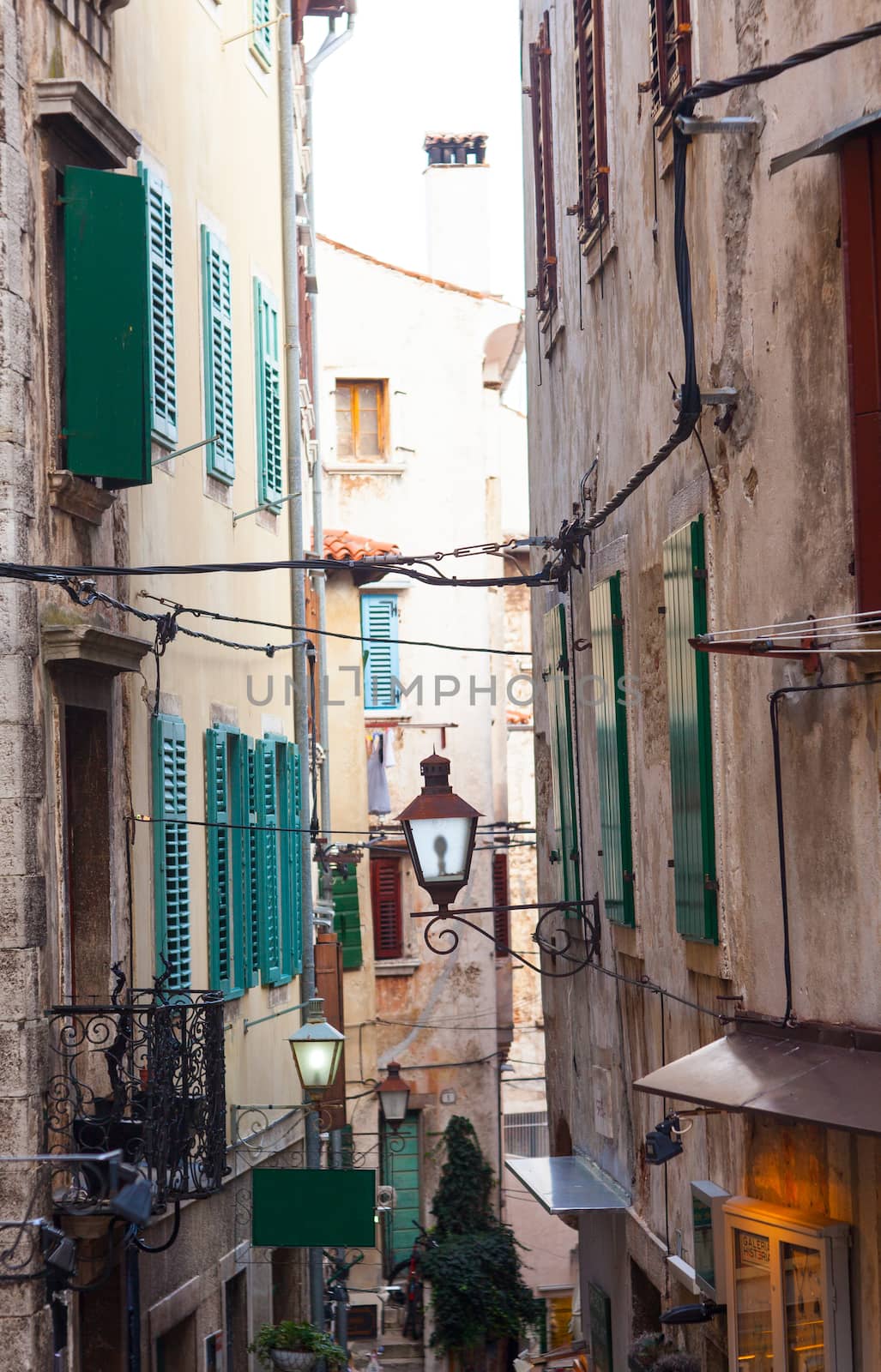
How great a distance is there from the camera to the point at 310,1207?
13.7m

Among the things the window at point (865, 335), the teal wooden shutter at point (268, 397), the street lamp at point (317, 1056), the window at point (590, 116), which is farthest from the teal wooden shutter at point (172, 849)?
the window at point (865, 335)

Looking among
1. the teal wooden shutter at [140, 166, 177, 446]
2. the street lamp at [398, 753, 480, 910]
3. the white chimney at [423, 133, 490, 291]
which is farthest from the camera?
the white chimney at [423, 133, 490, 291]

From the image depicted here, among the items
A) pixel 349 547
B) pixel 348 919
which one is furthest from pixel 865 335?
pixel 348 919

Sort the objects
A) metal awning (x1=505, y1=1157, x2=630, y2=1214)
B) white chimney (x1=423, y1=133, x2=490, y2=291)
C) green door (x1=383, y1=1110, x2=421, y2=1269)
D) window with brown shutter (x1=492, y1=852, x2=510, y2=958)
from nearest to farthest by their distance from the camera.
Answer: metal awning (x1=505, y1=1157, x2=630, y2=1214) → green door (x1=383, y1=1110, x2=421, y2=1269) → window with brown shutter (x1=492, y1=852, x2=510, y2=958) → white chimney (x1=423, y1=133, x2=490, y2=291)

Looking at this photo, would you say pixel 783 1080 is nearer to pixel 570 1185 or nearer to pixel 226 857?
pixel 570 1185

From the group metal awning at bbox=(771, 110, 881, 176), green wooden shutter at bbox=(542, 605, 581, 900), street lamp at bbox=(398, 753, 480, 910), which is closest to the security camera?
street lamp at bbox=(398, 753, 480, 910)

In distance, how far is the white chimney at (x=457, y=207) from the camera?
36.1 meters

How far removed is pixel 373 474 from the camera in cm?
3359

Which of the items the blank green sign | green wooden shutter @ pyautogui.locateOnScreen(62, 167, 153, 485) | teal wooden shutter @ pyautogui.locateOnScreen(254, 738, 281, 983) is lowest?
the blank green sign

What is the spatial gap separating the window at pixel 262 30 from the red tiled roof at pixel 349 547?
8822 millimetres

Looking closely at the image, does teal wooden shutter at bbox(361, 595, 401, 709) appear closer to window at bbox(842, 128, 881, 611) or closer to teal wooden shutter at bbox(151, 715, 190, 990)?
teal wooden shutter at bbox(151, 715, 190, 990)

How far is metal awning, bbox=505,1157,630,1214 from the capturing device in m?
11.0

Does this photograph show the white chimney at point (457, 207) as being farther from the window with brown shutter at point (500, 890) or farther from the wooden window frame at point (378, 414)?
the window with brown shutter at point (500, 890)

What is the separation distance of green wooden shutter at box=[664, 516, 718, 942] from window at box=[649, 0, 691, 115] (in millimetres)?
2015
